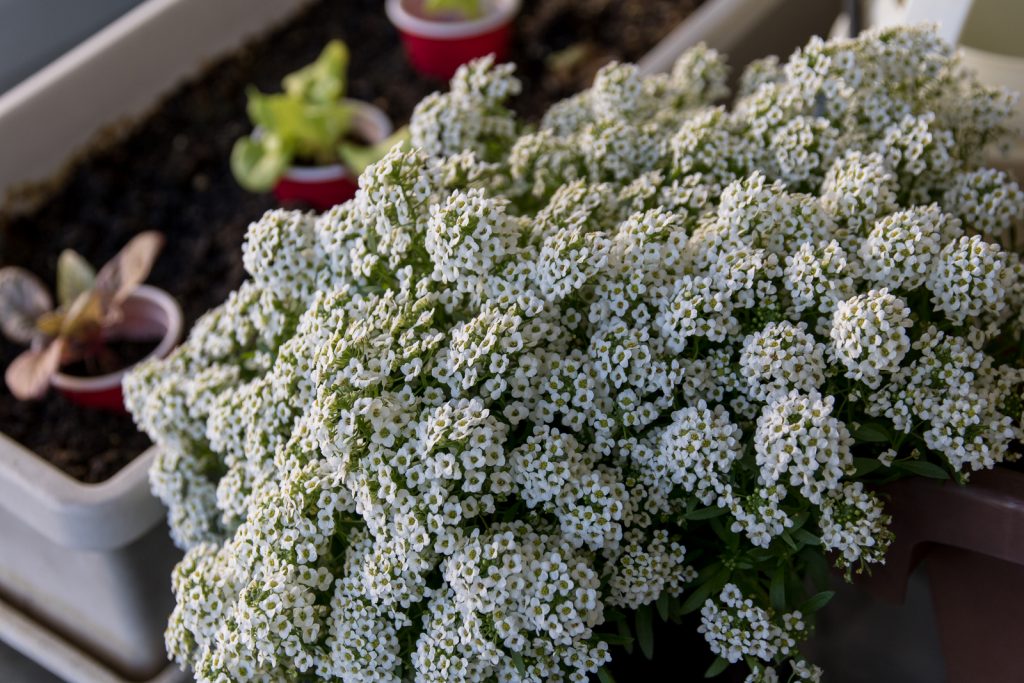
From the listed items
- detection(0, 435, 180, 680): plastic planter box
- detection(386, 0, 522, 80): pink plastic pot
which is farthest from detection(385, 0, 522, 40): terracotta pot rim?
detection(0, 435, 180, 680): plastic planter box

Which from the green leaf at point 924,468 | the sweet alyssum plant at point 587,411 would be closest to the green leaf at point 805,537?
the sweet alyssum plant at point 587,411

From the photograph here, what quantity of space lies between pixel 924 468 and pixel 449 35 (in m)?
1.39

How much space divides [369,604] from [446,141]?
0.56 m

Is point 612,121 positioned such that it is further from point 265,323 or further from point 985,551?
point 985,551

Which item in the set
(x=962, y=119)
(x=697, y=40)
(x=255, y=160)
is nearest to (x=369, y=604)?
(x=962, y=119)

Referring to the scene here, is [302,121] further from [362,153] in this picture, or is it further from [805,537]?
[805,537]

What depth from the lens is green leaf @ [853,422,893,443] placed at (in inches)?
42.6

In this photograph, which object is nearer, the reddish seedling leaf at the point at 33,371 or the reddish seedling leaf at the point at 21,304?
the reddish seedling leaf at the point at 33,371

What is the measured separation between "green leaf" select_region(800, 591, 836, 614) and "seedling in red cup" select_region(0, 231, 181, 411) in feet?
3.44

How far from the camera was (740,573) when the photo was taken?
1149 mm

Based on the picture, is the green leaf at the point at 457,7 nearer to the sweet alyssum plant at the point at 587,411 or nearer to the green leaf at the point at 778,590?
the sweet alyssum plant at the point at 587,411

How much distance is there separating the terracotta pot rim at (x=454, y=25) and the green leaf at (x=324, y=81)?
0.60ft

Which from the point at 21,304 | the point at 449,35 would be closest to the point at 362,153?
the point at 449,35

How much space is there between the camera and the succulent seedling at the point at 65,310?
1701mm
